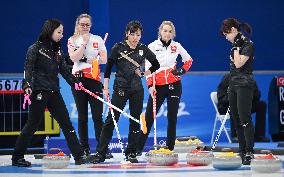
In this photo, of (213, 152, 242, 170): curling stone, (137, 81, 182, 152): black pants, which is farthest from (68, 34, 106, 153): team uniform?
A: (213, 152, 242, 170): curling stone

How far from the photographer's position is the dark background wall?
1770 centimetres

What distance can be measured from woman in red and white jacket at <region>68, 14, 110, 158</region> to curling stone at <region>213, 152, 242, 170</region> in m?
2.44

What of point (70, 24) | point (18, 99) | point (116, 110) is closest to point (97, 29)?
point (70, 24)

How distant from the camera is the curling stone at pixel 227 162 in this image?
9.60m

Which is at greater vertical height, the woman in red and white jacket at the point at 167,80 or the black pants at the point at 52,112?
the woman in red and white jacket at the point at 167,80

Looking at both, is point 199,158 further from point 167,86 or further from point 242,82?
point 167,86

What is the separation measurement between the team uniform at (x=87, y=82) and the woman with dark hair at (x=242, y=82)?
215 cm

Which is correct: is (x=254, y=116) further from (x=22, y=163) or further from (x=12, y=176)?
(x=12, y=176)

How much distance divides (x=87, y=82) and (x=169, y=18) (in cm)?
719

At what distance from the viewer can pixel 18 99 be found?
567 inches

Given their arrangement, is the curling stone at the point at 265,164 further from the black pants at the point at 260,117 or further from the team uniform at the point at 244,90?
the black pants at the point at 260,117

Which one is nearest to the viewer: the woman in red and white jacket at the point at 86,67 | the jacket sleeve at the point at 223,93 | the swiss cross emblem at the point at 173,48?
the woman in red and white jacket at the point at 86,67

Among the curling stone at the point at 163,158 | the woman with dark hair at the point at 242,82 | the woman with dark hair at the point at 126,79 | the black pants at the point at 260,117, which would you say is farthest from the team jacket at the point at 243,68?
the black pants at the point at 260,117

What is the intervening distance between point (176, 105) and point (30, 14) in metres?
6.90
